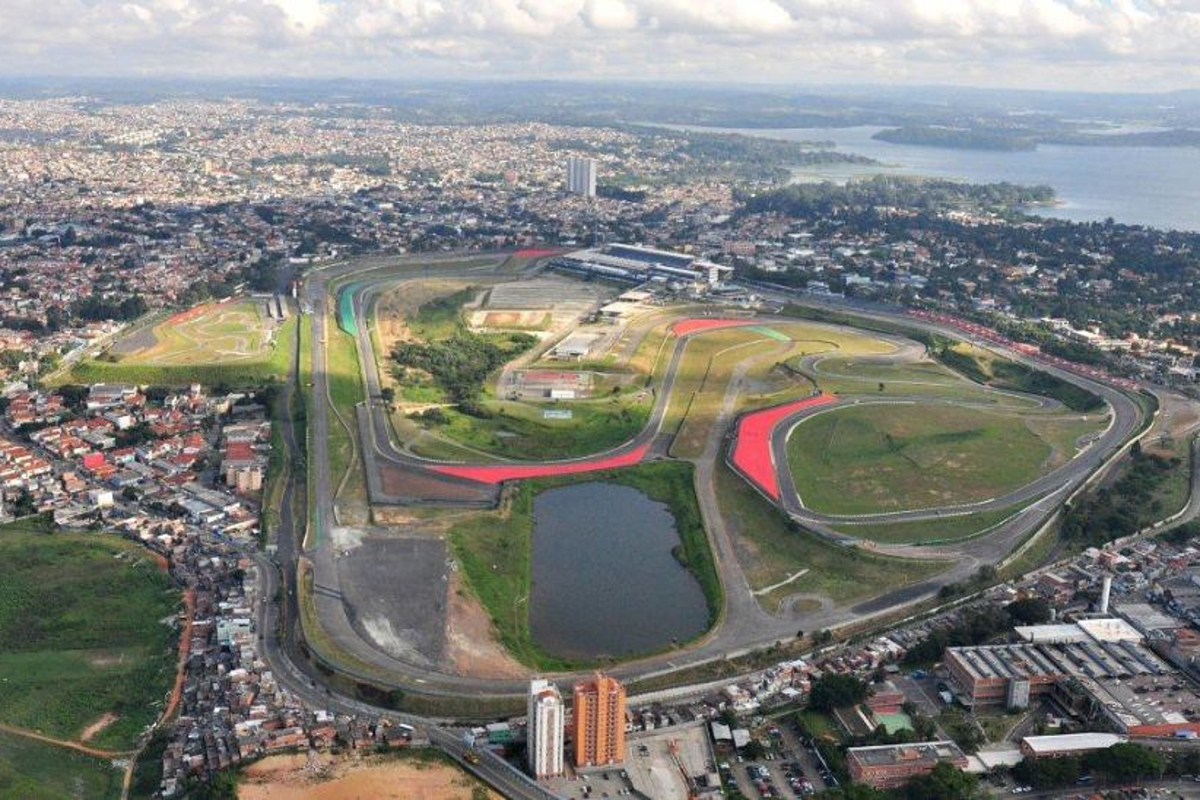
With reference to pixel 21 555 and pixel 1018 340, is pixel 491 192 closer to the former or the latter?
pixel 1018 340

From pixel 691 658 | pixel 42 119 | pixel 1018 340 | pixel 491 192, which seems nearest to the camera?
pixel 691 658

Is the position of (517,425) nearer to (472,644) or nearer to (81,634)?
(472,644)

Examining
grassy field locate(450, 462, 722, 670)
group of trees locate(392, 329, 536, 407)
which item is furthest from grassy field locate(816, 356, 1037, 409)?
group of trees locate(392, 329, 536, 407)

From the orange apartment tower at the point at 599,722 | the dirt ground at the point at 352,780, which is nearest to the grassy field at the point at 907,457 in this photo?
the orange apartment tower at the point at 599,722

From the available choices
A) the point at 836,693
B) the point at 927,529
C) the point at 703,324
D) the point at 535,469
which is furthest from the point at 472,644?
the point at 703,324

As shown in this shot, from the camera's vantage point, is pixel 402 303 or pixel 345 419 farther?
pixel 402 303

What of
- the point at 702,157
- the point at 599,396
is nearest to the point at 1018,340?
the point at 599,396
